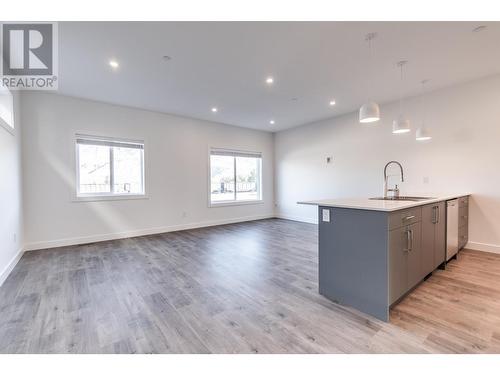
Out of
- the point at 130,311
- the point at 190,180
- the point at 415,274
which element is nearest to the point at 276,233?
the point at 190,180

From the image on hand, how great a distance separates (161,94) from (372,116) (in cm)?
352

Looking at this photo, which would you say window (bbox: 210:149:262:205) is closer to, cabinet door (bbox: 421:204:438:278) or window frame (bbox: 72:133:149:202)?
window frame (bbox: 72:133:149:202)

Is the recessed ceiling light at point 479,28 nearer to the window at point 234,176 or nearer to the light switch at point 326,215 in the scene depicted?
the light switch at point 326,215

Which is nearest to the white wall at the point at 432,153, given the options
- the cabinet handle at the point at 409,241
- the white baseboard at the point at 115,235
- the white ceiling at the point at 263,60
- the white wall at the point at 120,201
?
the white ceiling at the point at 263,60

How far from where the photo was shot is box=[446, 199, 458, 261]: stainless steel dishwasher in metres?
3.05

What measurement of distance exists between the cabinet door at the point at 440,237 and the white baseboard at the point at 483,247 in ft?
4.97

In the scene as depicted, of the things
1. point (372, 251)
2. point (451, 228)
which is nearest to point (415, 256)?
point (372, 251)

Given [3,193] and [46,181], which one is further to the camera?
[46,181]

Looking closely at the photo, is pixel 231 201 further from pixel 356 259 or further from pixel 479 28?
pixel 479 28

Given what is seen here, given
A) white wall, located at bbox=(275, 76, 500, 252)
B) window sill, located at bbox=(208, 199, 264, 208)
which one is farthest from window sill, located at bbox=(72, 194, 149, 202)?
white wall, located at bbox=(275, 76, 500, 252)

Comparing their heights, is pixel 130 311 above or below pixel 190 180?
below
